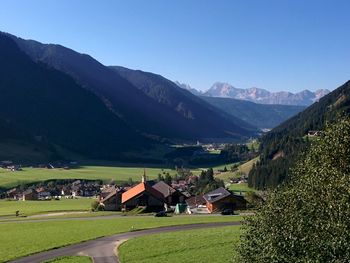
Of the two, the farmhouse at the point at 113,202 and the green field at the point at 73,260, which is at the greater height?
the green field at the point at 73,260

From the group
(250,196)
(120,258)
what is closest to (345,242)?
(120,258)

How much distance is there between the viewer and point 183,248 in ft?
160

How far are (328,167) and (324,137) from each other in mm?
4699

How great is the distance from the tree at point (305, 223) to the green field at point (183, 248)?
938 cm

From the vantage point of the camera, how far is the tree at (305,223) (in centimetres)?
2430

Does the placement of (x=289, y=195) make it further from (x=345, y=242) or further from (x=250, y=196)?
(x=250, y=196)

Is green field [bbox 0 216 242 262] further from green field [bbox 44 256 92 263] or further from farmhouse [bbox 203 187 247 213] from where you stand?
farmhouse [bbox 203 187 247 213]

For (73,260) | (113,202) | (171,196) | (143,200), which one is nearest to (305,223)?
(73,260)

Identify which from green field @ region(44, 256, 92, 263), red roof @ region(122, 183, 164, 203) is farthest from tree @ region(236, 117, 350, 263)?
red roof @ region(122, 183, 164, 203)

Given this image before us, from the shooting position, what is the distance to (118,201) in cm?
12762

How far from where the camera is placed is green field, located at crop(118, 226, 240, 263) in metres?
43.2

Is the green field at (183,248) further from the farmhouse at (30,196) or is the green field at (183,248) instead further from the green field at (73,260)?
the farmhouse at (30,196)

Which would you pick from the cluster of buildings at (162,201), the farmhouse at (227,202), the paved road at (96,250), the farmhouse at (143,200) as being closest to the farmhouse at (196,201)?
the cluster of buildings at (162,201)

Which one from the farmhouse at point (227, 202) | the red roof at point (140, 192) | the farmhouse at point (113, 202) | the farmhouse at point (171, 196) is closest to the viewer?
the farmhouse at point (227, 202)
